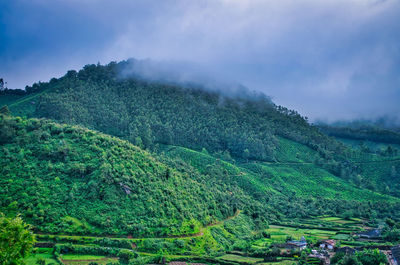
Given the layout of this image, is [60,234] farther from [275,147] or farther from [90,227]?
[275,147]

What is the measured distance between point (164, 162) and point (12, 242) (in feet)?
155

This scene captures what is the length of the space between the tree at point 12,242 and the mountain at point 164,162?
1148cm

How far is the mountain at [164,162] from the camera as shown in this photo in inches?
2035

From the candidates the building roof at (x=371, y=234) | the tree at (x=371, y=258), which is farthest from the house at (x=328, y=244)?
the tree at (x=371, y=258)

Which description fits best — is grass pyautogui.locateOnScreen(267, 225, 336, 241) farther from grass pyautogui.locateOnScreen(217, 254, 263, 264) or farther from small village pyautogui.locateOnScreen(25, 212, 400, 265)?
grass pyautogui.locateOnScreen(217, 254, 263, 264)

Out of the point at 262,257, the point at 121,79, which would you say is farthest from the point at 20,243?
the point at 121,79

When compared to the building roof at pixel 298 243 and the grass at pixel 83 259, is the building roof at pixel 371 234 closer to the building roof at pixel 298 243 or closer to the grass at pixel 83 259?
the building roof at pixel 298 243

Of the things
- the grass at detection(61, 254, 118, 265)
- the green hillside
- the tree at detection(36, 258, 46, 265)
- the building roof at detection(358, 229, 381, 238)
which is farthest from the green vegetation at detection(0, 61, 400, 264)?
the tree at detection(36, 258, 46, 265)

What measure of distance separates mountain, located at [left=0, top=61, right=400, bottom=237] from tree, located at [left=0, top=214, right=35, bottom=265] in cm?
1148

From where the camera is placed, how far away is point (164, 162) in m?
79.3

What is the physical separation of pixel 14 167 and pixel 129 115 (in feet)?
200

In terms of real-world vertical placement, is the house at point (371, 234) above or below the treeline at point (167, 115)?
below

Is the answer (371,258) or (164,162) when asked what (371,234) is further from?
(164,162)

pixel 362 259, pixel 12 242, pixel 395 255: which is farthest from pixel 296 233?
pixel 12 242
